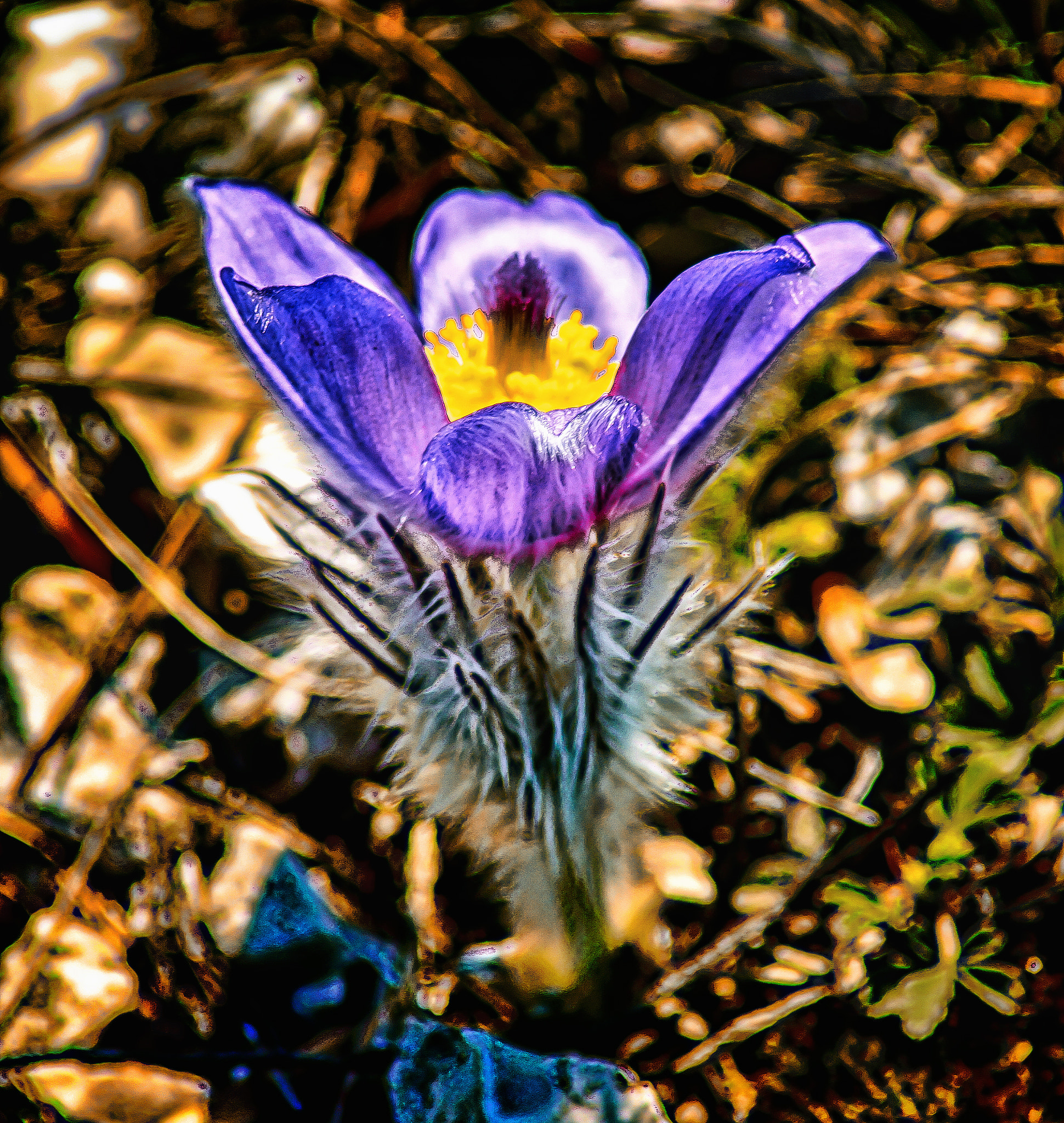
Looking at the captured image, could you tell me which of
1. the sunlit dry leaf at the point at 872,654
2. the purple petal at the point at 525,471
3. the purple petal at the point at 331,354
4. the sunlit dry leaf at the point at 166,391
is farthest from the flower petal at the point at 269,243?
the sunlit dry leaf at the point at 872,654

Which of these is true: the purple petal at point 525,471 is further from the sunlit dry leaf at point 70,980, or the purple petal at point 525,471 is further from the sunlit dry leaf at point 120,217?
the sunlit dry leaf at point 120,217

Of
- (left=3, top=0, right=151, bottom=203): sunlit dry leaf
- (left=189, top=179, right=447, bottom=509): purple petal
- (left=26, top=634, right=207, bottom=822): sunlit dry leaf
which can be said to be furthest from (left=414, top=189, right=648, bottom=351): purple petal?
(left=3, top=0, right=151, bottom=203): sunlit dry leaf

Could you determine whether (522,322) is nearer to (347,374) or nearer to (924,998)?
(347,374)

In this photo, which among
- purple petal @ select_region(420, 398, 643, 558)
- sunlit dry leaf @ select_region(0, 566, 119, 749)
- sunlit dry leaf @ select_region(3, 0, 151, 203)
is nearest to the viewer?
purple petal @ select_region(420, 398, 643, 558)

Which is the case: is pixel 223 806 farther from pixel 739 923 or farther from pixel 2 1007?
pixel 739 923

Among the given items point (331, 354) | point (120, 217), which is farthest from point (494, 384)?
point (120, 217)

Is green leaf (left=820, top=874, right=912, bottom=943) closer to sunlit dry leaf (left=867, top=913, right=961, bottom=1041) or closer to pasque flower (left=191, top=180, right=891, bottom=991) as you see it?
sunlit dry leaf (left=867, top=913, right=961, bottom=1041)

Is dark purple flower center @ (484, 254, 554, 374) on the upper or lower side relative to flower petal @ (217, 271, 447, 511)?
lower
